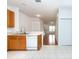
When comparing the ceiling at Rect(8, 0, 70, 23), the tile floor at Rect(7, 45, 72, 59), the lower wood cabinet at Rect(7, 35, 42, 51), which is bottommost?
the tile floor at Rect(7, 45, 72, 59)

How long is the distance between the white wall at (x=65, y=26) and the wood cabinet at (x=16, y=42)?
9.64ft

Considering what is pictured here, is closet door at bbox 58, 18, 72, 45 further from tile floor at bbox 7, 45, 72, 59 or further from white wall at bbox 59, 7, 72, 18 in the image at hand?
tile floor at bbox 7, 45, 72, 59

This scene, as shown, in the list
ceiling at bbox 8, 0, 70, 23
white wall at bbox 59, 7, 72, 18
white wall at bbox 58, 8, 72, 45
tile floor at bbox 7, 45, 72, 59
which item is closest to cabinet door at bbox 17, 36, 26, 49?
tile floor at bbox 7, 45, 72, 59

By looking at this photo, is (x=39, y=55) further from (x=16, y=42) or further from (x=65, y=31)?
(x=65, y=31)

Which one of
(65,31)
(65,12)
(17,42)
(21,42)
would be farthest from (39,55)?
(65,12)

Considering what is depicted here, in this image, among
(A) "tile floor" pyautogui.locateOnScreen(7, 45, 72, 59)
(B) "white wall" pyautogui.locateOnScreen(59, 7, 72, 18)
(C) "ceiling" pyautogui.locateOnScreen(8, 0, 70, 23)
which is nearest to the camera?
(A) "tile floor" pyautogui.locateOnScreen(7, 45, 72, 59)

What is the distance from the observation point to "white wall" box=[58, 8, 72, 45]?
9.73m

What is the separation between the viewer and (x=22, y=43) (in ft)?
25.4

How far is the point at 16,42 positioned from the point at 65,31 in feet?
11.8

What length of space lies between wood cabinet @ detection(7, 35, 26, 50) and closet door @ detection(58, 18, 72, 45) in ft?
9.64
